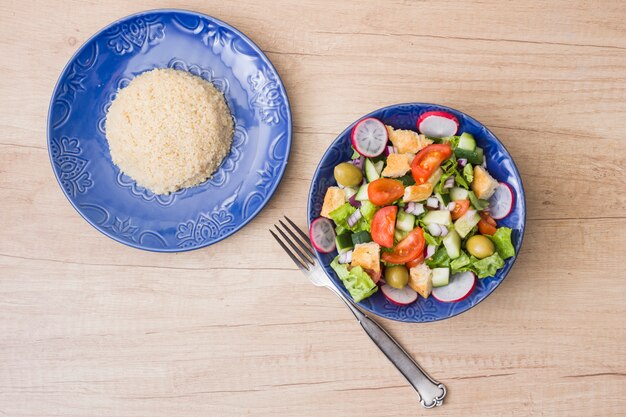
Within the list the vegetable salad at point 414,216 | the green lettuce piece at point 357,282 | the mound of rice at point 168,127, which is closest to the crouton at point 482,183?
the vegetable salad at point 414,216

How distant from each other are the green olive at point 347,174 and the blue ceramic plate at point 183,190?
0.30m

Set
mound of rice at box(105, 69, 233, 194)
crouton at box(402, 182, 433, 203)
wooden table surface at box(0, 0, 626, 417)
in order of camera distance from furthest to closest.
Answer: wooden table surface at box(0, 0, 626, 417), mound of rice at box(105, 69, 233, 194), crouton at box(402, 182, 433, 203)

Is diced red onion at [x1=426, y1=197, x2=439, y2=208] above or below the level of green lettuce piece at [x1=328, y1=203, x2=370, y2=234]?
above

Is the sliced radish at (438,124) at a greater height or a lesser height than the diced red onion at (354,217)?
greater

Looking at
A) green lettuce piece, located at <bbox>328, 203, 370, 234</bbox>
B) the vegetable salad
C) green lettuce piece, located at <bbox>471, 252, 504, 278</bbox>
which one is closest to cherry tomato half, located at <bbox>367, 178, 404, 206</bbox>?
the vegetable salad

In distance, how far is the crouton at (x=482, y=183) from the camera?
6.46 feet

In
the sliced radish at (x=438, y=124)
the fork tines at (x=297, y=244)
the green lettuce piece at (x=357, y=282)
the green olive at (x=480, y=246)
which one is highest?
the sliced radish at (x=438, y=124)

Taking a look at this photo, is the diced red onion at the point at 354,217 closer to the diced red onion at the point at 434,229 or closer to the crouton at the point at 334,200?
the crouton at the point at 334,200

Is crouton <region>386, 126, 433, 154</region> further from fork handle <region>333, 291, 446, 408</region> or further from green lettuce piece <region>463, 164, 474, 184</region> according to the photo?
fork handle <region>333, 291, 446, 408</region>

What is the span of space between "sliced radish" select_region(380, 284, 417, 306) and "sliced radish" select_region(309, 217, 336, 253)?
235mm

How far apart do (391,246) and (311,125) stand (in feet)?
2.10

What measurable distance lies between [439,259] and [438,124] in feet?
1.48

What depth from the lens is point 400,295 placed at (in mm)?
2051

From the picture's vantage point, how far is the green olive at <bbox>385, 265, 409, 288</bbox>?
77.8 inches
